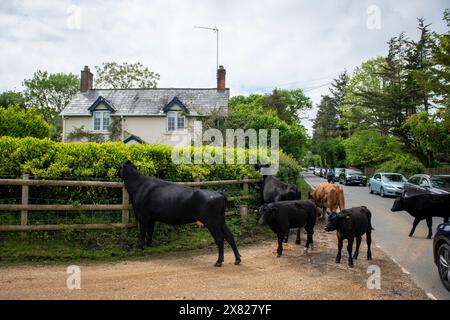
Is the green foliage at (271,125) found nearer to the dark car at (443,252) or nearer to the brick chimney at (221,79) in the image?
the brick chimney at (221,79)

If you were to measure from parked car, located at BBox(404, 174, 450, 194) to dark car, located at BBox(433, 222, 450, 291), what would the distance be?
1008cm

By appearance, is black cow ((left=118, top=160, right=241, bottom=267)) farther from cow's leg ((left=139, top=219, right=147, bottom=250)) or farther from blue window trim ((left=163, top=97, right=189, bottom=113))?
blue window trim ((left=163, top=97, right=189, bottom=113))

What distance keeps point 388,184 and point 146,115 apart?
19089 mm

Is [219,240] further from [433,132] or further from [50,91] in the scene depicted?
[50,91]

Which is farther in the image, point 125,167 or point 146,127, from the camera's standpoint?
point 146,127

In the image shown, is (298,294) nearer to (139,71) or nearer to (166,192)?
(166,192)

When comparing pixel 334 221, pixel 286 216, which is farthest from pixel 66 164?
pixel 334 221

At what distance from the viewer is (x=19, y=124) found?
1398cm

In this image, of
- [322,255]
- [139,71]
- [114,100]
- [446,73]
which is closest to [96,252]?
[322,255]

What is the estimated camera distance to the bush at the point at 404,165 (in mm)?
31234

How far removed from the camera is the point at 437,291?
5.64 meters

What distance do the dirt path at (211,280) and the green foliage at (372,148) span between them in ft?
103

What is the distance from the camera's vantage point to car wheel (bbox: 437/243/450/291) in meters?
5.60

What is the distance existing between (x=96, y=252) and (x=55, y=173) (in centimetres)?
223
